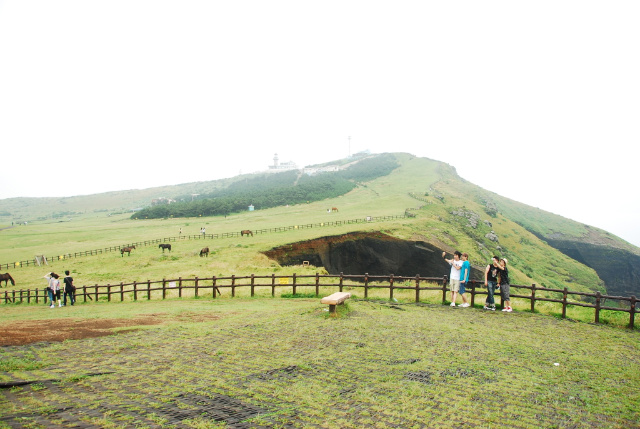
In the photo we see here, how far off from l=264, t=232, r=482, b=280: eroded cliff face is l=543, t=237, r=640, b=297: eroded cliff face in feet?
143

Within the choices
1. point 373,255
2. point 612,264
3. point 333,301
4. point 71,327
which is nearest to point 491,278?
point 333,301

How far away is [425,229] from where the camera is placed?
147 ft

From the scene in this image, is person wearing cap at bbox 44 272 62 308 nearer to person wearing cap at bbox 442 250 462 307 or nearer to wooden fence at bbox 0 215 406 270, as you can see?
person wearing cap at bbox 442 250 462 307

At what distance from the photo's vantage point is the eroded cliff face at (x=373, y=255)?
131 ft

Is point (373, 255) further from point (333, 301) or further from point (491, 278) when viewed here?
point (333, 301)

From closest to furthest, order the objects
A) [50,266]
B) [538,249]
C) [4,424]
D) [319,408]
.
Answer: [4,424] < [319,408] < [50,266] < [538,249]

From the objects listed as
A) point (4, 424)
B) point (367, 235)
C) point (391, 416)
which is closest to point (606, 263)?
point (367, 235)

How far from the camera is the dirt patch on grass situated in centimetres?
1058

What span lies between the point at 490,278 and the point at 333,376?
29.7ft

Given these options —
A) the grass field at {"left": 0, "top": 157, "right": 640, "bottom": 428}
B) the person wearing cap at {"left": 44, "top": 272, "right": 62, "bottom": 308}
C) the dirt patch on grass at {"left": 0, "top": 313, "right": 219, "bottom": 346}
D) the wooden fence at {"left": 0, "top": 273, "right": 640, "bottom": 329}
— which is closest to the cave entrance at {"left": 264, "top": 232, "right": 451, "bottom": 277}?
the wooden fence at {"left": 0, "top": 273, "right": 640, "bottom": 329}

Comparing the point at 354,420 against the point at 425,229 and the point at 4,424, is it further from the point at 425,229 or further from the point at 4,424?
the point at 425,229

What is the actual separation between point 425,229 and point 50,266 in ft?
138

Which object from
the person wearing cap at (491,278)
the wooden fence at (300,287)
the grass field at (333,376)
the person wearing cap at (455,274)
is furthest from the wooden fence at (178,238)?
the grass field at (333,376)

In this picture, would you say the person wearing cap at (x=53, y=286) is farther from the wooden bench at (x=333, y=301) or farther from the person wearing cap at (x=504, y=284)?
the person wearing cap at (x=504, y=284)
